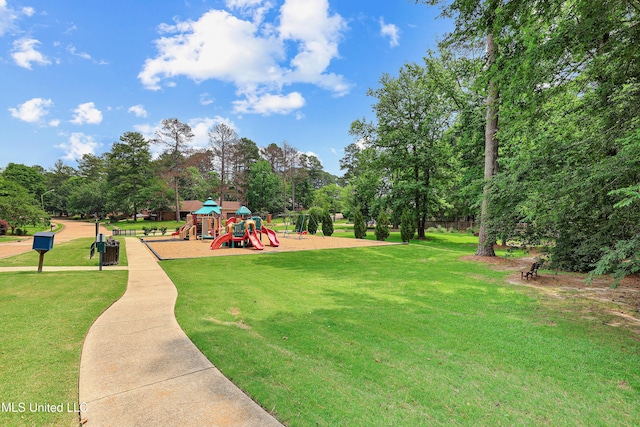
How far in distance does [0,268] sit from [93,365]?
28.8 ft

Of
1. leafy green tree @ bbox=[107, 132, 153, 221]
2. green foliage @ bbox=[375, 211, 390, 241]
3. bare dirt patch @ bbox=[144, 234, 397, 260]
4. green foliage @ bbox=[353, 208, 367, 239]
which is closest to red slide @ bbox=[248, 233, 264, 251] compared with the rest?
bare dirt patch @ bbox=[144, 234, 397, 260]

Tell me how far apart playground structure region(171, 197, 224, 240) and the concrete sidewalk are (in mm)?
17488

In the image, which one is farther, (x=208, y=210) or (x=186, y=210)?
(x=186, y=210)

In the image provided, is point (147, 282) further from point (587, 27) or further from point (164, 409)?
point (587, 27)

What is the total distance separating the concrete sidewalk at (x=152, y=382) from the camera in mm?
2260

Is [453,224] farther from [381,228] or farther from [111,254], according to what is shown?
[111,254]

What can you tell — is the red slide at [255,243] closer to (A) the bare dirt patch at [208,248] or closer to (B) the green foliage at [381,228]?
(A) the bare dirt patch at [208,248]

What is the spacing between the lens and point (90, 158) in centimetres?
7469

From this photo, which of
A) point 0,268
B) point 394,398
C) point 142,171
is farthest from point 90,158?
point 394,398

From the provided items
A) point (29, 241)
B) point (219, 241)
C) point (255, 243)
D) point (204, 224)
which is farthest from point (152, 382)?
point (29, 241)

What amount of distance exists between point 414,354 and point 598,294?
19.9 ft

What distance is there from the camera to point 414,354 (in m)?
3.52

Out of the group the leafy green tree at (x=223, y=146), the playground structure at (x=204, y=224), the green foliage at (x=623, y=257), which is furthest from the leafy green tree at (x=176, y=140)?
the green foliage at (x=623, y=257)

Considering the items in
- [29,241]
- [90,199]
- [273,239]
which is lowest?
[29,241]
